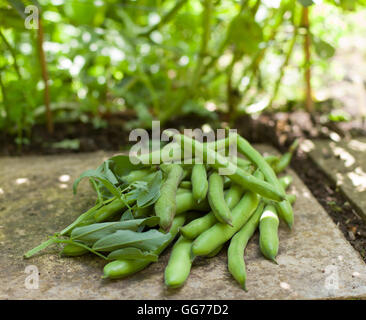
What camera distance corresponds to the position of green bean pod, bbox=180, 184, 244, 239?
60.8 inches

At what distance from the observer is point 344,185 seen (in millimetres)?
2119

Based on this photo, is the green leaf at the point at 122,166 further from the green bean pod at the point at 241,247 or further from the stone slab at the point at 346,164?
the stone slab at the point at 346,164

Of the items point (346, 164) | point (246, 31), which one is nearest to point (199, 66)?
point (246, 31)

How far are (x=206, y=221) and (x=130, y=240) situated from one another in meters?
0.30

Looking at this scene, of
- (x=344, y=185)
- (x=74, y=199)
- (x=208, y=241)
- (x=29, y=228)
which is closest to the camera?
(x=208, y=241)

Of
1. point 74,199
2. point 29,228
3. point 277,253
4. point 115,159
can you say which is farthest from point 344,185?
point 29,228

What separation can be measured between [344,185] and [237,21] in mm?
1059

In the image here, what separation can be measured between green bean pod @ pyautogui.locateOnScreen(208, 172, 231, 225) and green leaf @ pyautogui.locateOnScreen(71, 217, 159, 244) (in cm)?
22

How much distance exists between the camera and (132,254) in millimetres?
1393

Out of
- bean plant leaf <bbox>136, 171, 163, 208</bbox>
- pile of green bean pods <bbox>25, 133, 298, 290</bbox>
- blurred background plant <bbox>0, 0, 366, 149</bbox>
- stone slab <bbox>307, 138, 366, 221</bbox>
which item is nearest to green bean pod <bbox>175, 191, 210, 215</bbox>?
pile of green bean pods <bbox>25, 133, 298, 290</bbox>

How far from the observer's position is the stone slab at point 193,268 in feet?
4.45

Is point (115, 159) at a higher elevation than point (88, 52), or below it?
below
